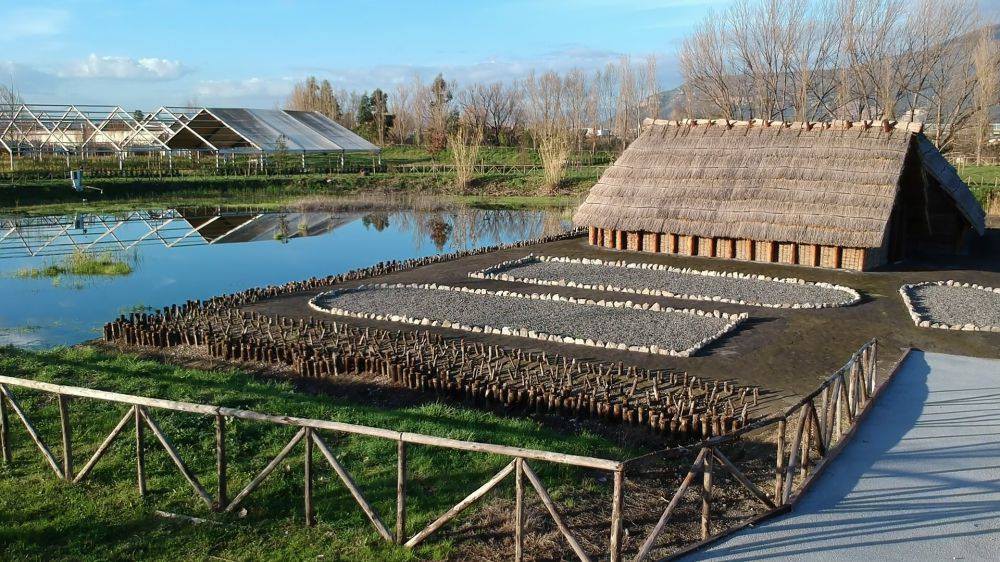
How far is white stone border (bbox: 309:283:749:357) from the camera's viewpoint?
468 inches

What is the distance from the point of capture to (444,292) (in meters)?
16.1

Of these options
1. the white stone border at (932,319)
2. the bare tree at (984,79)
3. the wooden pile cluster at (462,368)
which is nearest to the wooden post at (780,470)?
the wooden pile cluster at (462,368)

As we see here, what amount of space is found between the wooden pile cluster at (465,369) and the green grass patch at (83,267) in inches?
281

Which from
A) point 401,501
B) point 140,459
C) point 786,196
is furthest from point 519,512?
point 786,196

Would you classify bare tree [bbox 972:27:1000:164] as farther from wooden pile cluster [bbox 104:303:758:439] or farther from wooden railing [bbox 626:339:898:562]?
wooden pile cluster [bbox 104:303:758:439]

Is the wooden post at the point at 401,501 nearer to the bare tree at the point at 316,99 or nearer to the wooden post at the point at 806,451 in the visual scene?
the wooden post at the point at 806,451

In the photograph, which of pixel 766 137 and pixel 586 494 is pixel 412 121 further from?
pixel 586 494

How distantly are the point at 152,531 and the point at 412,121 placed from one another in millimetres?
69763

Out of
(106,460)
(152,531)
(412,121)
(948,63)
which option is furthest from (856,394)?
(412,121)

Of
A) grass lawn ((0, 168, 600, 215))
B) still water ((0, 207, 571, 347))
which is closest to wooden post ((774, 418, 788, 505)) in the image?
still water ((0, 207, 571, 347))

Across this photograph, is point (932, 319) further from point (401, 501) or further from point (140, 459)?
point (140, 459)

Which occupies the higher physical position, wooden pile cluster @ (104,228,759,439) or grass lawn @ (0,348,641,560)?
wooden pile cluster @ (104,228,759,439)

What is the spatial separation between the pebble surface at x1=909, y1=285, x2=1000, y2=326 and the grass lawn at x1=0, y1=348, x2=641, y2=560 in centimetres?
826

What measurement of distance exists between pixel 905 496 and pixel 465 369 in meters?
5.91
